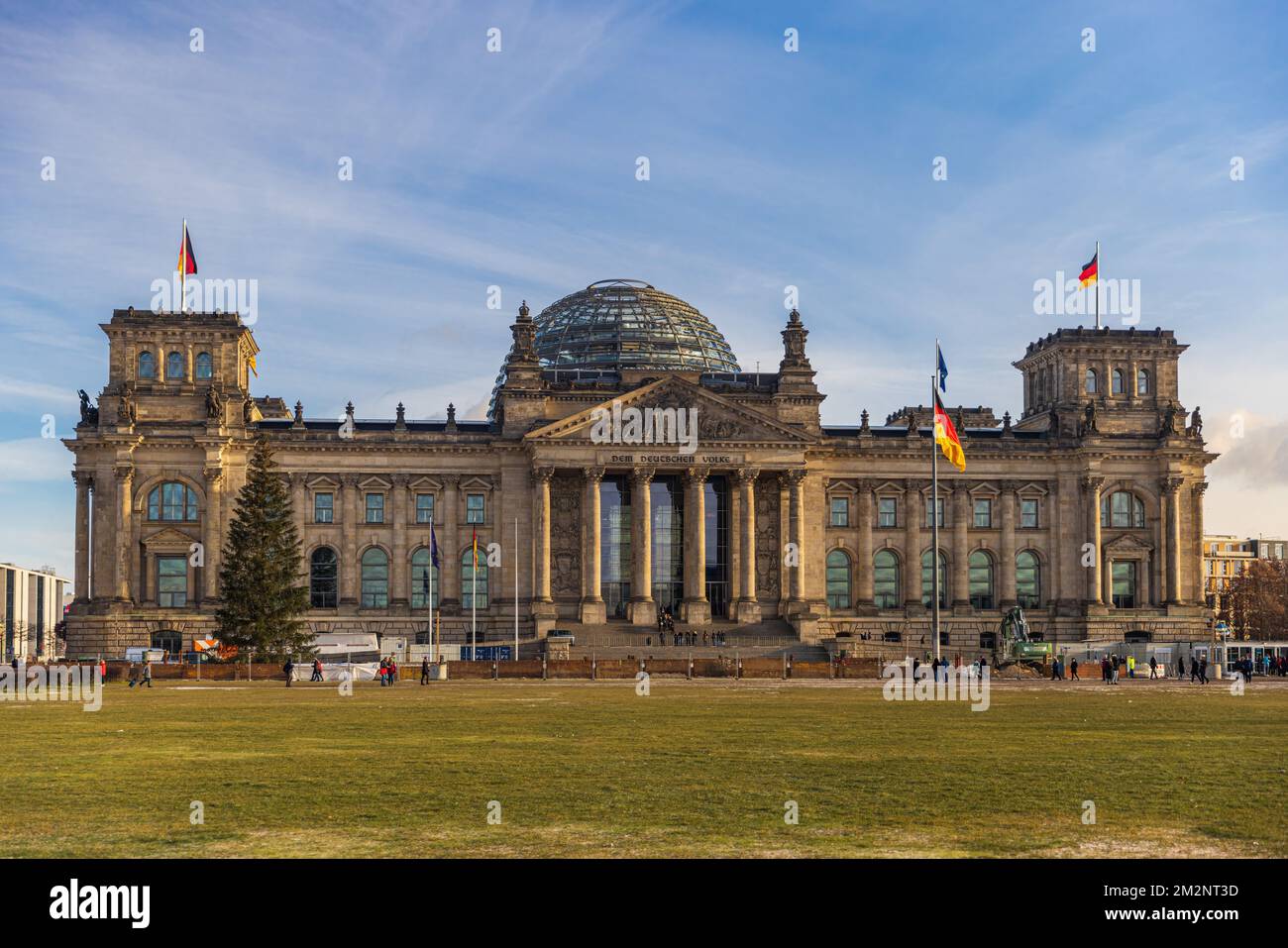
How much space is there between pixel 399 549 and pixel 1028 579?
47.9 meters

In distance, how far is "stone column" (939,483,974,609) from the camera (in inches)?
4496

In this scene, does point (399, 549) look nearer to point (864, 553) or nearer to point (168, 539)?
point (168, 539)

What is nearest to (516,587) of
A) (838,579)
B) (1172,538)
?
(838,579)

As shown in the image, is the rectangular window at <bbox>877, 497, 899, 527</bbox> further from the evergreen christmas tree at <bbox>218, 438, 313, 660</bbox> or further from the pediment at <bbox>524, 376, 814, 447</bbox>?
the evergreen christmas tree at <bbox>218, 438, 313, 660</bbox>

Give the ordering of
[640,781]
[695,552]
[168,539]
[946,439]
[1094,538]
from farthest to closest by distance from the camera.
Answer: [1094,538] < [695,552] < [168,539] < [946,439] < [640,781]

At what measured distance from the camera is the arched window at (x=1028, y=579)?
115 metres

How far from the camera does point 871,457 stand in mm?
114250

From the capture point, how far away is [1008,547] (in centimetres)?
11494

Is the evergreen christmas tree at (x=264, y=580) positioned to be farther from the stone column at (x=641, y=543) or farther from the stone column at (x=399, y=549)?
the stone column at (x=641, y=543)

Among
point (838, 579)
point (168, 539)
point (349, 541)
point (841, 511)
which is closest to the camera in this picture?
point (168, 539)

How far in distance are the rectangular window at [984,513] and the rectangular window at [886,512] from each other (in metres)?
6.45

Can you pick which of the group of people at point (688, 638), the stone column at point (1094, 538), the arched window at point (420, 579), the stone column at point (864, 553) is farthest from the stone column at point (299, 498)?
the stone column at point (1094, 538)
